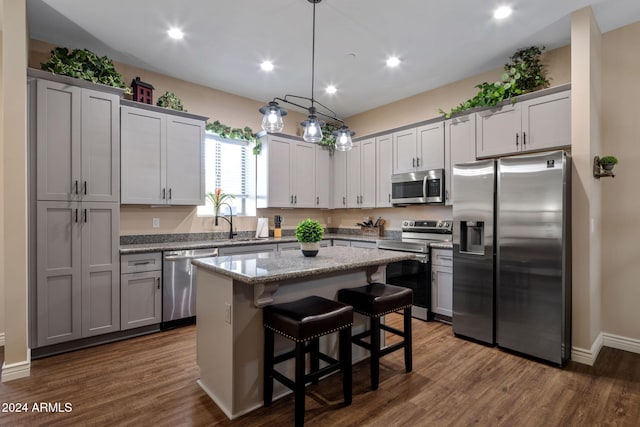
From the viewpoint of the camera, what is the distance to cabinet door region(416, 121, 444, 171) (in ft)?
13.7

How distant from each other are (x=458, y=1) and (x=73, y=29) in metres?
3.58

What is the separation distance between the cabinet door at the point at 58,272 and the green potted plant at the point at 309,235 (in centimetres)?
221

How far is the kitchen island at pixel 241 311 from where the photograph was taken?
6.71 ft

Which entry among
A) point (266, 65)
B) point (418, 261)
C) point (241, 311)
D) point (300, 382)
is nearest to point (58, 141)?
point (266, 65)

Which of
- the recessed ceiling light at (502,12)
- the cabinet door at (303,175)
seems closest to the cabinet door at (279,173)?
the cabinet door at (303,175)

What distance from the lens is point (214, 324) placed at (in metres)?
2.24

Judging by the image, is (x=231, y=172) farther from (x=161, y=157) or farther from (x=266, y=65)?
(x=266, y=65)

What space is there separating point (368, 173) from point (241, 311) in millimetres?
3524

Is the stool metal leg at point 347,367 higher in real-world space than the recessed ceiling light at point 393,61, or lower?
lower

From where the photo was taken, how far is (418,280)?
402 cm

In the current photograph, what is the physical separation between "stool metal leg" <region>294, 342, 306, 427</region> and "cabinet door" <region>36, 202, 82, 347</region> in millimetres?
2429

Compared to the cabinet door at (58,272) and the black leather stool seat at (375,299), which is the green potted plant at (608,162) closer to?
the black leather stool seat at (375,299)

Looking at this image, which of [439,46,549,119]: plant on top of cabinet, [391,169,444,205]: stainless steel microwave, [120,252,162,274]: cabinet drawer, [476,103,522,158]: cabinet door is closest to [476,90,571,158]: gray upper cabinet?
[476,103,522,158]: cabinet door

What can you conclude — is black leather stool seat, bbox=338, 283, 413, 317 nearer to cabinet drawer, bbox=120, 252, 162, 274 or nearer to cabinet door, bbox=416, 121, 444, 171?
cabinet drawer, bbox=120, 252, 162, 274
